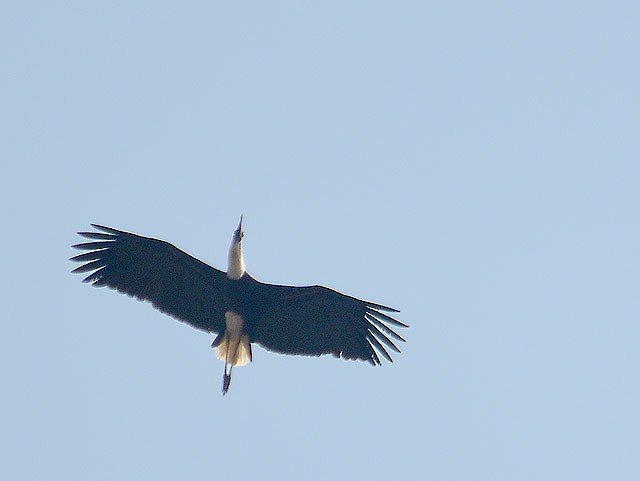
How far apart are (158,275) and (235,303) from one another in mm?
1250

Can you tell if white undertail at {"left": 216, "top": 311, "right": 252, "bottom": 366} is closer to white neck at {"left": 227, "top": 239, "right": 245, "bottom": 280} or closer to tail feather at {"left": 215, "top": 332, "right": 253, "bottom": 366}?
tail feather at {"left": 215, "top": 332, "right": 253, "bottom": 366}

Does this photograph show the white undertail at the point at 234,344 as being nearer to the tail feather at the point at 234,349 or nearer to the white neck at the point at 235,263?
the tail feather at the point at 234,349

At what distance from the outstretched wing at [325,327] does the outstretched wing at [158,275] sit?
0.75m

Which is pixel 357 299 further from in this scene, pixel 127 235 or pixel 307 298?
pixel 127 235

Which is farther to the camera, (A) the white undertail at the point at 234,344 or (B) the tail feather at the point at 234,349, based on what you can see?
(B) the tail feather at the point at 234,349

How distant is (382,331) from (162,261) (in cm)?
355

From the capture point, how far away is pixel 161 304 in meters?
43.3

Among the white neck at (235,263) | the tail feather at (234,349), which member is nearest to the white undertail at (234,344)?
the tail feather at (234,349)

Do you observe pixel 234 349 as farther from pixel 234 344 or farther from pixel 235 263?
pixel 235 263

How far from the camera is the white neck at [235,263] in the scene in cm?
4331

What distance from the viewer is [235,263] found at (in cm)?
4338

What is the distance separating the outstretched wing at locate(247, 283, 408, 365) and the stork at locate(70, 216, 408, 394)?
0.6 inches

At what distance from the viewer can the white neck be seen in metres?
43.3

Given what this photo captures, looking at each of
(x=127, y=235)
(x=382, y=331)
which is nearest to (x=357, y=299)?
(x=382, y=331)
